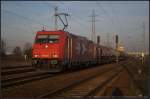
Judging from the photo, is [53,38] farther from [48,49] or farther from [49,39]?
[48,49]

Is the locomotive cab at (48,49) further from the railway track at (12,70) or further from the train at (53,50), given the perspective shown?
the railway track at (12,70)

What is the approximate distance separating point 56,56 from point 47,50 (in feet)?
3.18

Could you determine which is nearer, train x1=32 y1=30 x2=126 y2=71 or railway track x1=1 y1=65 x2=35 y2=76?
train x1=32 y1=30 x2=126 y2=71

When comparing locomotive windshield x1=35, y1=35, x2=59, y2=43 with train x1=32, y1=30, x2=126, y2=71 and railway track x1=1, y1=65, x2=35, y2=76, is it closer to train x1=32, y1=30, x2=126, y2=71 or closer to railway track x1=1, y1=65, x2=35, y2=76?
train x1=32, y1=30, x2=126, y2=71

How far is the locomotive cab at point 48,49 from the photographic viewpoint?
79.7 feet

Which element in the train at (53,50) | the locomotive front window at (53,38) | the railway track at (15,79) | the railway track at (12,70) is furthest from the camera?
the railway track at (12,70)

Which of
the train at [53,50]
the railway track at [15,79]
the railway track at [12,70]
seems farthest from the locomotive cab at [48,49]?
the railway track at [12,70]

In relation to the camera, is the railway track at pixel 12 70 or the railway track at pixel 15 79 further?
the railway track at pixel 12 70

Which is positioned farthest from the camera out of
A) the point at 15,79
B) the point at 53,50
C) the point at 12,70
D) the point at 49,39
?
the point at 12,70

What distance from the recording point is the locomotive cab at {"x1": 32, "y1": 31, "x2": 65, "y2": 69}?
2428 centimetres

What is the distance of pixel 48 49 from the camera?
24938mm

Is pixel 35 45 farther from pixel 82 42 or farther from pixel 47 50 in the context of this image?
pixel 82 42

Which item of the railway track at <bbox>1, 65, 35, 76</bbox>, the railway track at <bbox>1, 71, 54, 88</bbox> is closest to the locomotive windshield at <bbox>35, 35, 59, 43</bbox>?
the railway track at <bbox>1, 71, 54, 88</bbox>

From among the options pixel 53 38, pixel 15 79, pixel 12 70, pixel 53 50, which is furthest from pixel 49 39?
pixel 12 70
